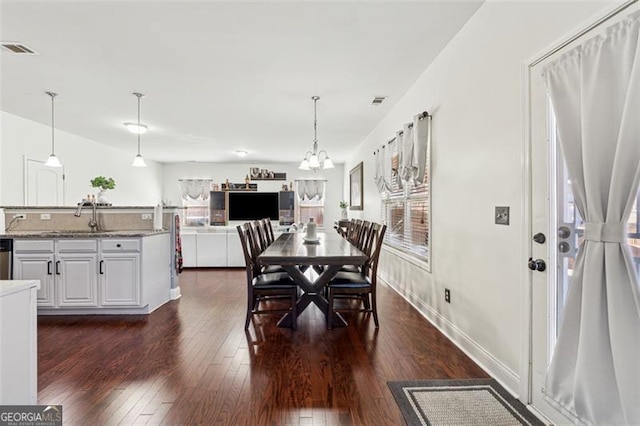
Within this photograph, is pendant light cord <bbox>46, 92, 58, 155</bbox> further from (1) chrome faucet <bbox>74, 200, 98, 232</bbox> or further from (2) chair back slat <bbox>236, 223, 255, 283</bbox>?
(2) chair back slat <bbox>236, 223, 255, 283</bbox>

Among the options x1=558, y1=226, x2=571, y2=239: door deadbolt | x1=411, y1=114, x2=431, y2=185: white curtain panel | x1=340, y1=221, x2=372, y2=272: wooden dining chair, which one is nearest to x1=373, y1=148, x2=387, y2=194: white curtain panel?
x1=340, y1=221, x2=372, y2=272: wooden dining chair

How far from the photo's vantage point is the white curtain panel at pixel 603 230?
3.97 feet

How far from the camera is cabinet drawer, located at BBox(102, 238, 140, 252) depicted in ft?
11.5

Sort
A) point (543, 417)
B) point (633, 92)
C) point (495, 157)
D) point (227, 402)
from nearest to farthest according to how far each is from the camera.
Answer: point (633, 92)
point (543, 417)
point (227, 402)
point (495, 157)

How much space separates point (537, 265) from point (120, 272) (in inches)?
151

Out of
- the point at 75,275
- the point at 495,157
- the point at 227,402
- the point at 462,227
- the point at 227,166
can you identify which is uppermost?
the point at 227,166

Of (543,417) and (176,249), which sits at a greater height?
(176,249)

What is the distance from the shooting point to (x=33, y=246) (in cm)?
348

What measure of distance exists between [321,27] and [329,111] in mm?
2012

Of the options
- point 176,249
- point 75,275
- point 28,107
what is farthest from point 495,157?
point 28,107

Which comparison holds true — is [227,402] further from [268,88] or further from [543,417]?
[268,88]

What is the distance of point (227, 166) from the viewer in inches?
341

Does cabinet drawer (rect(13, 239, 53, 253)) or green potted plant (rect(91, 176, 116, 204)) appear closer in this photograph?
cabinet drawer (rect(13, 239, 53, 253))

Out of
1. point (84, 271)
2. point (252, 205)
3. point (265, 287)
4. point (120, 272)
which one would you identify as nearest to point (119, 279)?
point (120, 272)
